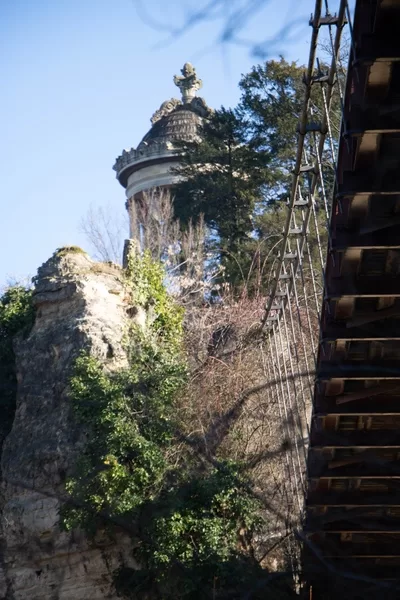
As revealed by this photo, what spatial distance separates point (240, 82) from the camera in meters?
29.5

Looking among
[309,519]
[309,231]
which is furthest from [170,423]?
[309,231]

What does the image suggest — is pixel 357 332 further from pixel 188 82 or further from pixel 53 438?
pixel 188 82

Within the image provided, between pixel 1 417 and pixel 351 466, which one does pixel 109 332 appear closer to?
pixel 1 417

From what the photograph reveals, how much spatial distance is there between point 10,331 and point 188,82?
16.1 metres

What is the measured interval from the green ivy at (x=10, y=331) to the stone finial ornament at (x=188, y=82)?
15062 mm

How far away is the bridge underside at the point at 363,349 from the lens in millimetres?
9828

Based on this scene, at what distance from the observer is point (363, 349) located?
1294 cm

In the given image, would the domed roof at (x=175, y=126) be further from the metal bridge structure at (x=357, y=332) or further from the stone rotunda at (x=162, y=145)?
the metal bridge structure at (x=357, y=332)

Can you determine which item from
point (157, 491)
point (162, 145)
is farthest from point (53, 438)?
point (162, 145)

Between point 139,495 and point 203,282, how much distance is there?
998cm

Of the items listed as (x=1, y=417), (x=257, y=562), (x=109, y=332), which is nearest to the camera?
(x=257, y=562)

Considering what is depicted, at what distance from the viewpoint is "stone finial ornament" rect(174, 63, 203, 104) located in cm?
3703

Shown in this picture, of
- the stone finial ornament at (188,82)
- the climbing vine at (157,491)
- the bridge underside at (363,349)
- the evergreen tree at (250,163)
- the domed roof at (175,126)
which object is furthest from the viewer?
the stone finial ornament at (188,82)

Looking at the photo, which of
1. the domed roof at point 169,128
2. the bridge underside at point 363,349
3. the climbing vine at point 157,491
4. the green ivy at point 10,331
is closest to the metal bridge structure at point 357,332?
the bridge underside at point 363,349
